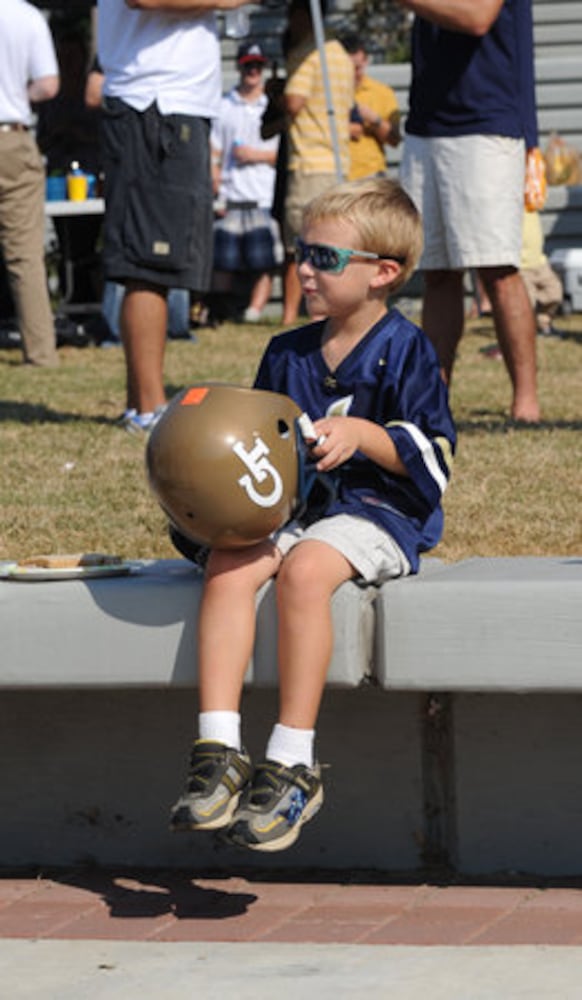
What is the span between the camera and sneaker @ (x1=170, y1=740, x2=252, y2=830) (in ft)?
12.4

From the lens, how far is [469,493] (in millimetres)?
6328

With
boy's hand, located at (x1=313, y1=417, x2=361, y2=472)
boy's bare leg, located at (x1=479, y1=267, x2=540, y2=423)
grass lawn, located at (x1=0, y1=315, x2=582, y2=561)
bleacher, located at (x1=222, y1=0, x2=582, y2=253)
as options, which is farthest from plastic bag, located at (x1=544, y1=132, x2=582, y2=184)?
boy's hand, located at (x1=313, y1=417, x2=361, y2=472)

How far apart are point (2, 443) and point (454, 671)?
4.19m

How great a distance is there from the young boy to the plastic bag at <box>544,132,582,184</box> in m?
12.1

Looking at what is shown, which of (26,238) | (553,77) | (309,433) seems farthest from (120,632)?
(553,77)

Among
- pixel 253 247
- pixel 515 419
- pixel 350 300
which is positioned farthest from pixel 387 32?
pixel 350 300

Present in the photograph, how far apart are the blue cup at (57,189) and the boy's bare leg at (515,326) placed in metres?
6.56

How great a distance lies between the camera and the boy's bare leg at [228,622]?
3949mm

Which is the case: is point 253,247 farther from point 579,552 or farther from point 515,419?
point 579,552

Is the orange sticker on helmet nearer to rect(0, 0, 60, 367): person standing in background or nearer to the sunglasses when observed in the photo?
the sunglasses

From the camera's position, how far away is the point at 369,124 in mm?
14273

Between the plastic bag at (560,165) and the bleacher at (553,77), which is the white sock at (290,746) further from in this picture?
the plastic bag at (560,165)

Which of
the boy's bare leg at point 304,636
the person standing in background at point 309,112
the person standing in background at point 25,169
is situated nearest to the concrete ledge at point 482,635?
the boy's bare leg at point 304,636

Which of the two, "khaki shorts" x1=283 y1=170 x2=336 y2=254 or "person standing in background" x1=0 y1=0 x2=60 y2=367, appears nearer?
"person standing in background" x1=0 y1=0 x2=60 y2=367
